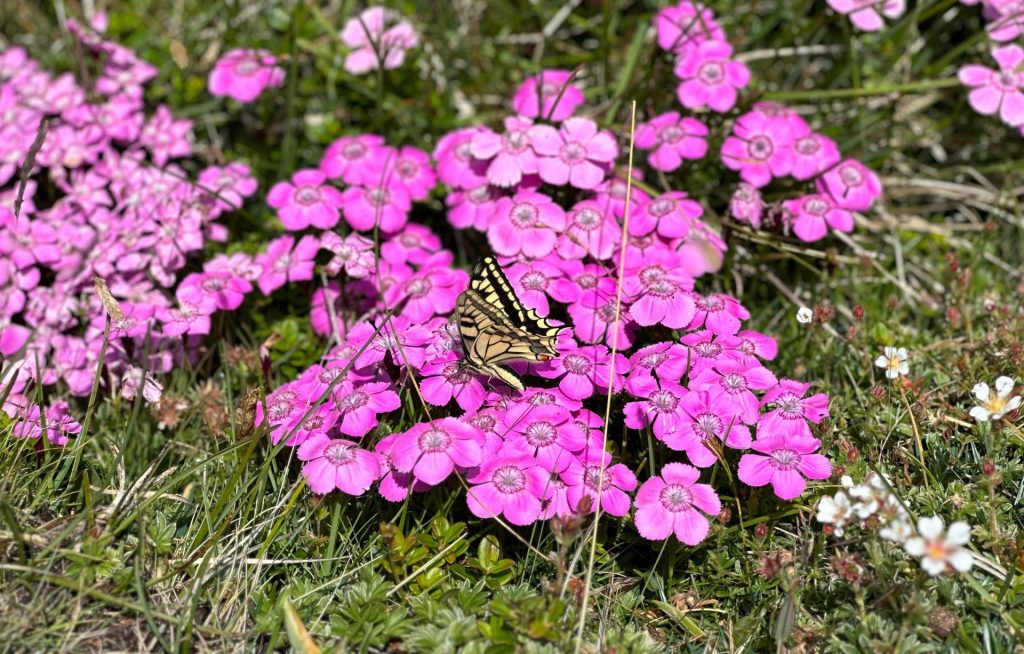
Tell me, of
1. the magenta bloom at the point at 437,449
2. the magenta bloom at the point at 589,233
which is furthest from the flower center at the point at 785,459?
the magenta bloom at the point at 589,233

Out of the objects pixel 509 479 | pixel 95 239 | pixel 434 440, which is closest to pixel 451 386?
pixel 434 440

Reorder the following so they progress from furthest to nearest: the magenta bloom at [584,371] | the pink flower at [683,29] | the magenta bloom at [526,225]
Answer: the pink flower at [683,29] < the magenta bloom at [526,225] < the magenta bloom at [584,371]

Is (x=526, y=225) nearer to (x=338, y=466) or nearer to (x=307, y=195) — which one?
(x=307, y=195)

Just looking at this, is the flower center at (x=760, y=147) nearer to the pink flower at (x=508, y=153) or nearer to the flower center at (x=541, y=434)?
the pink flower at (x=508, y=153)

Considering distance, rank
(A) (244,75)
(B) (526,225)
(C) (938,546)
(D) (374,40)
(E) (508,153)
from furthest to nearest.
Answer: (D) (374,40) < (A) (244,75) < (E) (508,153) < (B) (526,225) < (C) (938,546)

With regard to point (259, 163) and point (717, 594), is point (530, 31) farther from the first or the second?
point (717, 594)

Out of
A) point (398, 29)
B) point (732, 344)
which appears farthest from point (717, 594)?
point (398, 29)
